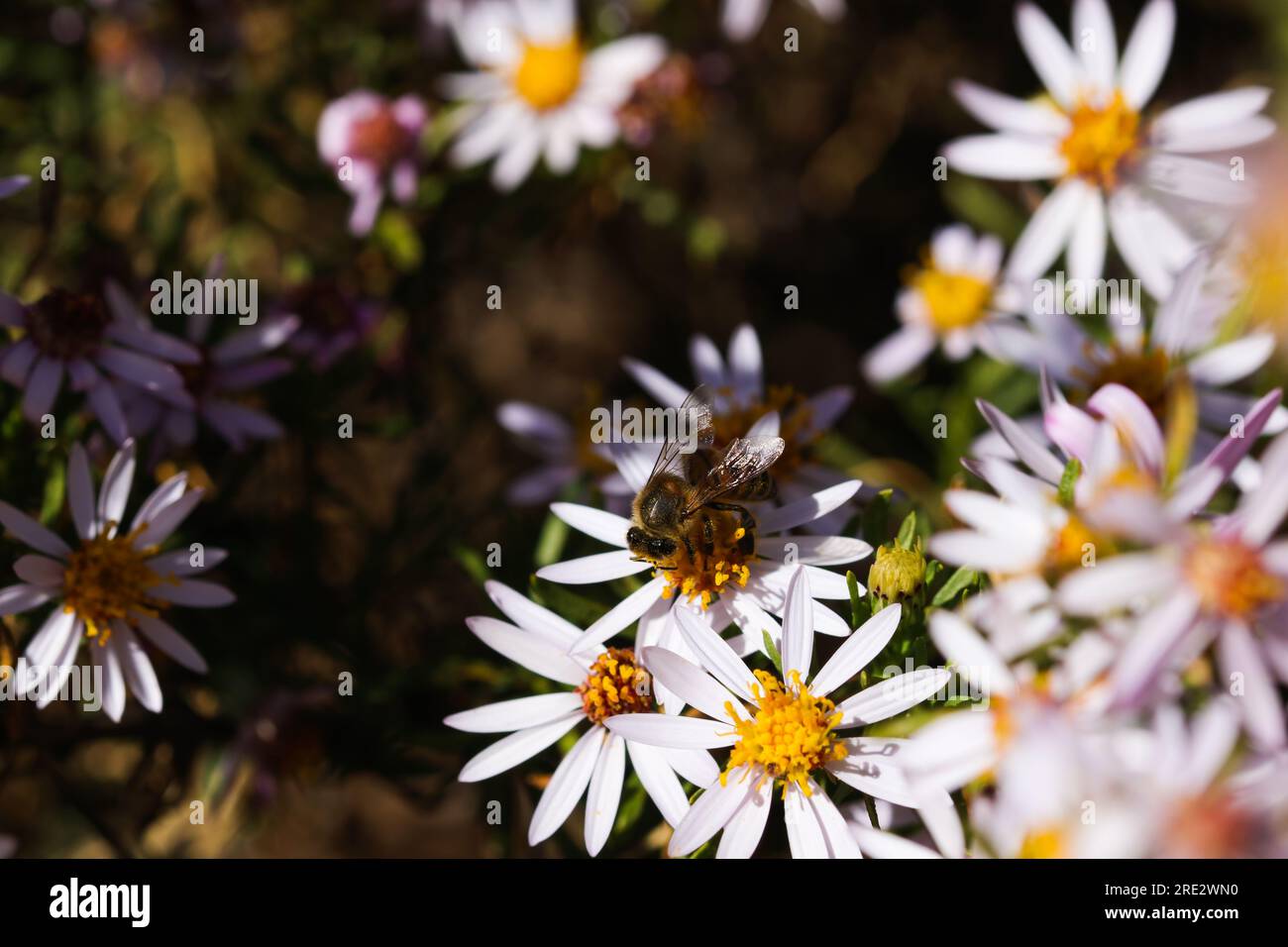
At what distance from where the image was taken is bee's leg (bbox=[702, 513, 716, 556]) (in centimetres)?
184

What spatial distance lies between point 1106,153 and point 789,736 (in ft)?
5.42

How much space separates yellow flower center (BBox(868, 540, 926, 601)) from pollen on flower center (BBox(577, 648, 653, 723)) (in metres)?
0.42

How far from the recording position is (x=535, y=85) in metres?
3.07

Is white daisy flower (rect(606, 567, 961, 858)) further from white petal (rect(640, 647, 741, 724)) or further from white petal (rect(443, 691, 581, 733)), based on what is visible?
white petal (rect(443, 691, 581, 733))

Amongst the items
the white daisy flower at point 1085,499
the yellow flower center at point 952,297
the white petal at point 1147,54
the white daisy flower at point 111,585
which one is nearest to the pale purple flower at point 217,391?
the white daisy flower at point 111,585

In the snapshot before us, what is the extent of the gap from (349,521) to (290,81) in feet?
4.55

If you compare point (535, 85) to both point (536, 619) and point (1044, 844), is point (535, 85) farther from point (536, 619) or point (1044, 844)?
point (1044, 844)

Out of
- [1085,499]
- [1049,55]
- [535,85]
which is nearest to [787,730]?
[1085,499]

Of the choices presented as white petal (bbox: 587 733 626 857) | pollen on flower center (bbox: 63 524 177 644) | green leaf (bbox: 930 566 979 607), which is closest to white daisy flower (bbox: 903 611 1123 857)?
green leaf (bbox: 930 566 979 607)

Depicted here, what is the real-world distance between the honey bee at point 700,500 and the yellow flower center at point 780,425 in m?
0.21

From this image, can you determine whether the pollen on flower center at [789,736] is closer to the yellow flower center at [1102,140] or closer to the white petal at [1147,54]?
the yellow flower center at [1102,140]
